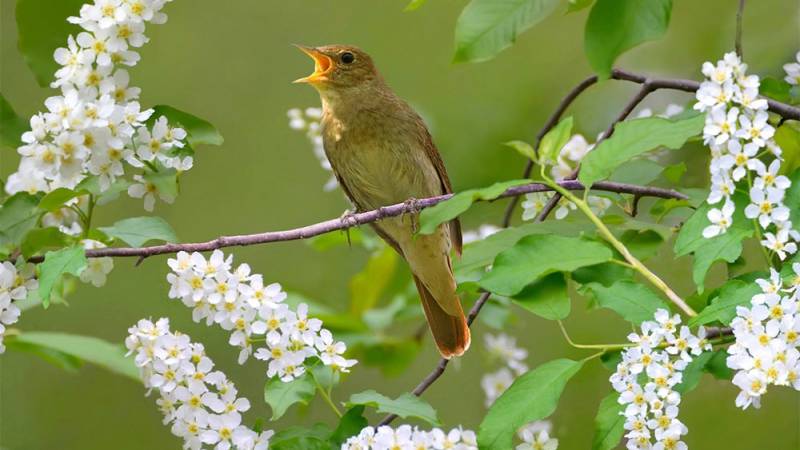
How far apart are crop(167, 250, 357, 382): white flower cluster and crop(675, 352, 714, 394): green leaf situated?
714mm

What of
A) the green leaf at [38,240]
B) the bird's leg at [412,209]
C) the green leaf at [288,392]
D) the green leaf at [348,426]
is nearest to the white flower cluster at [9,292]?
the green leaf at [38,240]

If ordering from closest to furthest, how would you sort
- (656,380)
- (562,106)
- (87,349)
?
(656,380) → (562,106) → (87,349)

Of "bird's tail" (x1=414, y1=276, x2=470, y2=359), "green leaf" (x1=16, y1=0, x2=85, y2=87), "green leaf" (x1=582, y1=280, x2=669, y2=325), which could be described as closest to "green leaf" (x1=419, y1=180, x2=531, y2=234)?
"green leaf" (x1=582, y1=280, x2=669, y2=325)

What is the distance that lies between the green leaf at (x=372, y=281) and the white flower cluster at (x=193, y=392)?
2.00 metres

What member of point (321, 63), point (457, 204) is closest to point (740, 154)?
point (457, 204)

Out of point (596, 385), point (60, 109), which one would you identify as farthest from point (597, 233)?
point (596, 385)

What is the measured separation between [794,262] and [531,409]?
1.90 ft

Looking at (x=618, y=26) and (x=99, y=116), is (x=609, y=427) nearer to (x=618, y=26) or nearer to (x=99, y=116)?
(x=618, y=26)

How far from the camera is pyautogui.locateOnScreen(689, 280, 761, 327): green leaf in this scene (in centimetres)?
225

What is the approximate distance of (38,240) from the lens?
9.21ft

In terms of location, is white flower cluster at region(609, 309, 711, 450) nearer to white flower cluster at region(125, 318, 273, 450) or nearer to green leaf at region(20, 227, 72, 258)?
white flower cluster at region(125, 318, 273, 450)

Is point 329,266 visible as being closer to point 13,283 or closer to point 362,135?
point 362,135

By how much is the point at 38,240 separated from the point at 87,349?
0.90 m

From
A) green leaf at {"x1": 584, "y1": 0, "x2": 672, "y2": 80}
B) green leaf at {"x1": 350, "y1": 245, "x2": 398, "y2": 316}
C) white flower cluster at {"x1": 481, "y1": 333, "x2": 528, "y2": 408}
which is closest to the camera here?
green leaf at {"x1": 584, "y1": 0, "x2": 672, "y2": 80}
